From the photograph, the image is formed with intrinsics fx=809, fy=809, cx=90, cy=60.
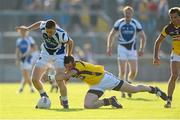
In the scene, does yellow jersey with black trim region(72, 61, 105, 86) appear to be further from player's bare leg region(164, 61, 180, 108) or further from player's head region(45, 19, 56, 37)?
player's bare leg region(164, 61, 180, 108)

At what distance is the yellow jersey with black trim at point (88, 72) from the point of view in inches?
736

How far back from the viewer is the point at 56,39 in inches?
770

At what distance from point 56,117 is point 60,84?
9.23 ft

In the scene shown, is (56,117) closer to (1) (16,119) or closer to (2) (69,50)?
(1) (16,119)

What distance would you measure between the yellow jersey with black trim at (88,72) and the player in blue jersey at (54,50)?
55 centimetres

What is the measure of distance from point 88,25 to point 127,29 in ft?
49.4

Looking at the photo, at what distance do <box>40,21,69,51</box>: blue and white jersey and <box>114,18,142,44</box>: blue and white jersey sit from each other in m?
4.93

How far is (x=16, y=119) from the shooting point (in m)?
16.2

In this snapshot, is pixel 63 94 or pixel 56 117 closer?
pixel 56 117

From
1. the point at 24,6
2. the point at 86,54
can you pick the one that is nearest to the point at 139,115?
the point at 86,54

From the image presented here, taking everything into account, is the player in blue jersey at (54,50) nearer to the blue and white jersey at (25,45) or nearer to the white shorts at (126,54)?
the white shorts at (126,54)

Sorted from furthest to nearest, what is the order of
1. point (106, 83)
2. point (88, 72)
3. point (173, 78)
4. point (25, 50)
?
point (25, 50)
point (173, 78)
point (106, 83)
point (88, 72)

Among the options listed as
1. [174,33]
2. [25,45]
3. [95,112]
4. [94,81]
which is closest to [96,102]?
[94,81]

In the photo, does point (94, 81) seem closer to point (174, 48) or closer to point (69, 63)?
point (69, 63)
